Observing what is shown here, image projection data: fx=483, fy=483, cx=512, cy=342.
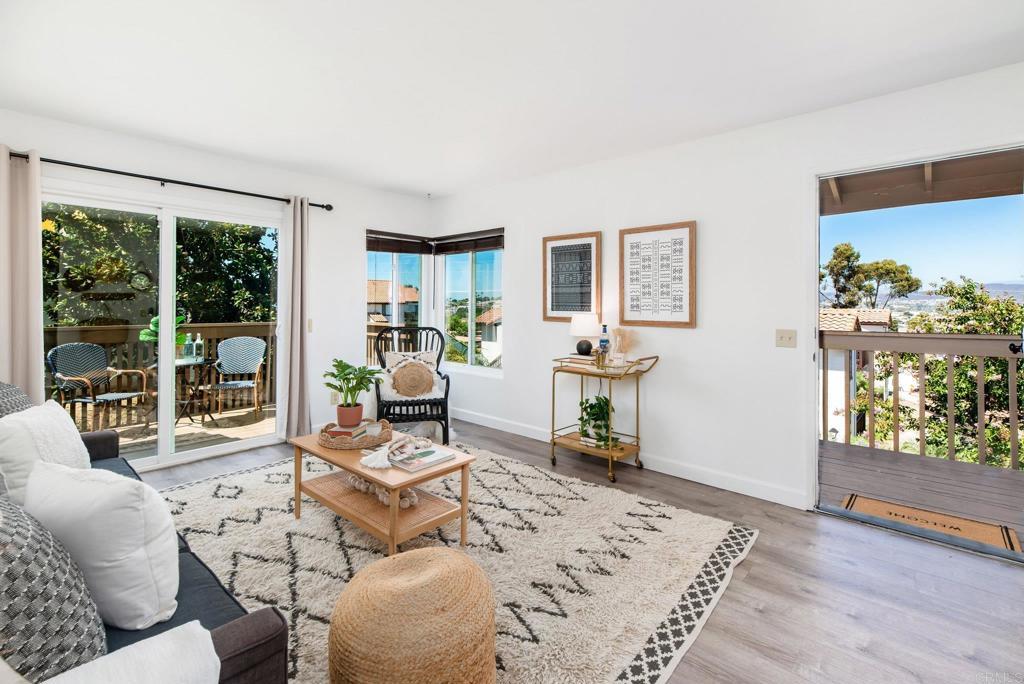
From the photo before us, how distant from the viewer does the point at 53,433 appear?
1.88 meters

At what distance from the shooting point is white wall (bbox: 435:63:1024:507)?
264 cm

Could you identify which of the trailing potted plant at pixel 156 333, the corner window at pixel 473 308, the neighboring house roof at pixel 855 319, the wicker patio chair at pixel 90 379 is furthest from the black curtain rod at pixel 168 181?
the neighboring house roof at pixel 855 319

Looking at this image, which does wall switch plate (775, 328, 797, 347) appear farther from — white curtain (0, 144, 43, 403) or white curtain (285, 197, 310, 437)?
white curtain (0, 144, 43, 403)

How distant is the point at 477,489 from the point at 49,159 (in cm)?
351

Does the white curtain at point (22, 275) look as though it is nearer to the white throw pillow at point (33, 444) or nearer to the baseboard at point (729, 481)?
the white throw pillow at point (33, 444)

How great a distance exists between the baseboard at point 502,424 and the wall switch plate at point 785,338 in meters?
2.09

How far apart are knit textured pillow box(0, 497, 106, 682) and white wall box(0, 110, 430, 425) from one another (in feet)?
11.0

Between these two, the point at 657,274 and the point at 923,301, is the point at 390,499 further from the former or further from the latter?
the point at 923,301

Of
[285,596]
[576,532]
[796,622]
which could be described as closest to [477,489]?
[576,532]

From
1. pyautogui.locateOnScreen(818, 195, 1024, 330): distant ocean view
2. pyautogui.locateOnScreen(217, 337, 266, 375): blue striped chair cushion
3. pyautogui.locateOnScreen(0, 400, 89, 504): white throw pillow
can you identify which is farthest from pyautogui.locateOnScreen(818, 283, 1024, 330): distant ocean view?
pyautogui.locateOnScreen(0, 400, 89, 504): white throw pillow

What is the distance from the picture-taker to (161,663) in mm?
873

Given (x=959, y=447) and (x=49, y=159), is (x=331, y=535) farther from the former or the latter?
(x=959, y=447)

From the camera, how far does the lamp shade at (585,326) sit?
3.78m

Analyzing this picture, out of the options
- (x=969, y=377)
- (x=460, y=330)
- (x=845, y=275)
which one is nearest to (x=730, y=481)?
(x=969, y=377)
